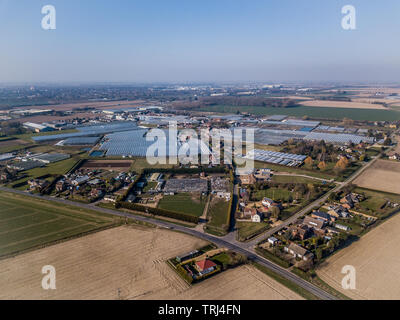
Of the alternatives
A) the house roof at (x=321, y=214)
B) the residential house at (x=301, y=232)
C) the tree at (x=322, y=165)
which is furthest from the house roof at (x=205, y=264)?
the tree at (x=322, y=165)

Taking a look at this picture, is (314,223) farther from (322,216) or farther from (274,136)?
(274,136)

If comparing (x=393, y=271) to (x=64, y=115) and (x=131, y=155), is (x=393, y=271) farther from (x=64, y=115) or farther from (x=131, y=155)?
(x=64, y=115)

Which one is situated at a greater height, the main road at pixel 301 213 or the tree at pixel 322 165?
the tree at pixel 322 165

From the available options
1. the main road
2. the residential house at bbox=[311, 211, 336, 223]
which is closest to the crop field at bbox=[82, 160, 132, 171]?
A: the main road

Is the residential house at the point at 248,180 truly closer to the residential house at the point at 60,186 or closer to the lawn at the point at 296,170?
the lawn at the point at 296,170

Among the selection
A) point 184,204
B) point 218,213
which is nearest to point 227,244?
point 218,213

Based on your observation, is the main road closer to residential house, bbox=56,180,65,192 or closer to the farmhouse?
the farmhouse
